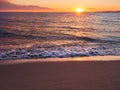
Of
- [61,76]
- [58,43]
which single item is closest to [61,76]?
[61,76]

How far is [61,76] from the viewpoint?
768cm

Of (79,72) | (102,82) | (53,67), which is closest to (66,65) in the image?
(53,67)

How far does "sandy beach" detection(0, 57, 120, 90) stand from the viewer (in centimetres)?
670

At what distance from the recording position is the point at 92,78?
7438mm

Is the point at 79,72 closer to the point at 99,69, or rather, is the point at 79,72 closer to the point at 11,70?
the point at 99,69

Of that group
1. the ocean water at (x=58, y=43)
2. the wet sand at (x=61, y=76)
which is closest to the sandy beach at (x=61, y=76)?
the wet sand at (x=61, y=76)

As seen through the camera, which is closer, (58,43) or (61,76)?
(61,76)

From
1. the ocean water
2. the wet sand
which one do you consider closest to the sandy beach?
the wet sand

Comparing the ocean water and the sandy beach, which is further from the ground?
the sandy beach

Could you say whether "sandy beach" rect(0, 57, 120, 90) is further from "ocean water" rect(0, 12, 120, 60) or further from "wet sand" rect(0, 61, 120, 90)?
"ocean water" rect(0, 12, 120, 60)

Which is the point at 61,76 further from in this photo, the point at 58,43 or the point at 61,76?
the point at 58,43

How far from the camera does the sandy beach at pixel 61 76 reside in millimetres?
6695

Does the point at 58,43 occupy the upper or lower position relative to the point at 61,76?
lower

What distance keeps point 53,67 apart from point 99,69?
169 cm
